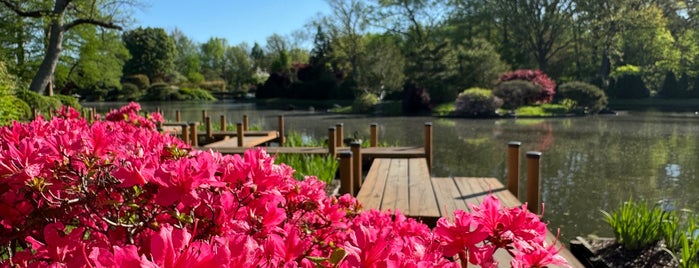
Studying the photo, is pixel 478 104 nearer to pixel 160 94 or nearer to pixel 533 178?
pixel 533 178

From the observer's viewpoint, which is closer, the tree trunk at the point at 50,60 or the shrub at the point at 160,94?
the tree trunk at the point at 50,60

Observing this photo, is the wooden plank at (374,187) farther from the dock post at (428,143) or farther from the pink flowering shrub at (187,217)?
the pink flowering shrub at (187,217)

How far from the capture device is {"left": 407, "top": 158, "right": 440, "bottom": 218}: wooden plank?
4098mm

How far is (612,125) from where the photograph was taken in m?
15.8

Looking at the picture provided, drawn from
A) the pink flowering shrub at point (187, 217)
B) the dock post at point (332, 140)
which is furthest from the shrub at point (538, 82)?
the pink flowering shrub at point (187, 217)

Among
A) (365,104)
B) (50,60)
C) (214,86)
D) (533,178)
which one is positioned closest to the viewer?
(533,178)

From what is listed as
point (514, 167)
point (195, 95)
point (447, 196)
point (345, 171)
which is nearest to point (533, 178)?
point (514, 167)

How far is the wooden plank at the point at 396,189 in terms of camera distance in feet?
14.2

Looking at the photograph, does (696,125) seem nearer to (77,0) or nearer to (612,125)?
(612,125)

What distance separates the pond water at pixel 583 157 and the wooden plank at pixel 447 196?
114 centimetres

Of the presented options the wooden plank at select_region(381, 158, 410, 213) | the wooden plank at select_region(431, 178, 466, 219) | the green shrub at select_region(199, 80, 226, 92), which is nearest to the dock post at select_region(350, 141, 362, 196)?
the wooden plank at select_region(381, 158, 410, 213)

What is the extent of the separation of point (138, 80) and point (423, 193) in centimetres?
5162

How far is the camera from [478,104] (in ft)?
67.4

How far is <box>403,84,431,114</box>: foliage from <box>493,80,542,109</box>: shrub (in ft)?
10.5
